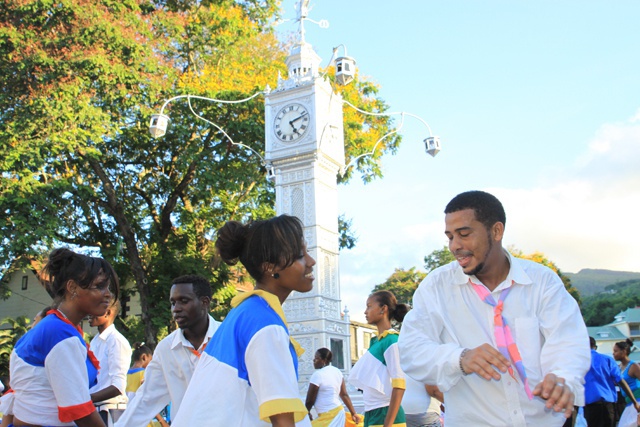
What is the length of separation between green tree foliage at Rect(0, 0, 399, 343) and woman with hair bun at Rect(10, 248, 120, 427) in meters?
14.3

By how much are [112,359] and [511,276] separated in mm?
3879

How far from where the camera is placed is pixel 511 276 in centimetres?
333

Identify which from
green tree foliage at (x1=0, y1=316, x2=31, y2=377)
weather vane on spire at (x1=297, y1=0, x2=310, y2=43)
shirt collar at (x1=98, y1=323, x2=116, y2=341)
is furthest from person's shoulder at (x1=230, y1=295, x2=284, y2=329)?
green tree foliage at (x1=0, y1=316, x2=31, y2=377)

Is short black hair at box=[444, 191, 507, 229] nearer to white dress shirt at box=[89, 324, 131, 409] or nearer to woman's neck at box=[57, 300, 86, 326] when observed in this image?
woman's neck at box=[57, 300, 86, 326]

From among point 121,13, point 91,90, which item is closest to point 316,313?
point 91,90

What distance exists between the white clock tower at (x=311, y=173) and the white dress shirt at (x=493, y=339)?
11.9m

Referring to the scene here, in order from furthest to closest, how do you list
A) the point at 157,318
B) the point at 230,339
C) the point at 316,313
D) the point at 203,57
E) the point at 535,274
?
the point at 203,57
the point at 157,318
the point at 316,313
the point at 535,274
the point at 230,339

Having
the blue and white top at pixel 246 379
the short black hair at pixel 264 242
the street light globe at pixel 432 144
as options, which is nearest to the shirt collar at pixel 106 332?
the short black hair at pixel 264 242

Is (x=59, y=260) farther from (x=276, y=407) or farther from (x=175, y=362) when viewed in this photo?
(x=276, y=407)

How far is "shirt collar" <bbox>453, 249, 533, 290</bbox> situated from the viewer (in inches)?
130

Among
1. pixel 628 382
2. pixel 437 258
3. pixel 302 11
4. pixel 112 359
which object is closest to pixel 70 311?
pixel 112 359

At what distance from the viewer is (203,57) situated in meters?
22.1

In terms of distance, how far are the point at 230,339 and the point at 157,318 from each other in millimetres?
18101

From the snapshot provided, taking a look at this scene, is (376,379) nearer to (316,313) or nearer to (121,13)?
(316,313)
